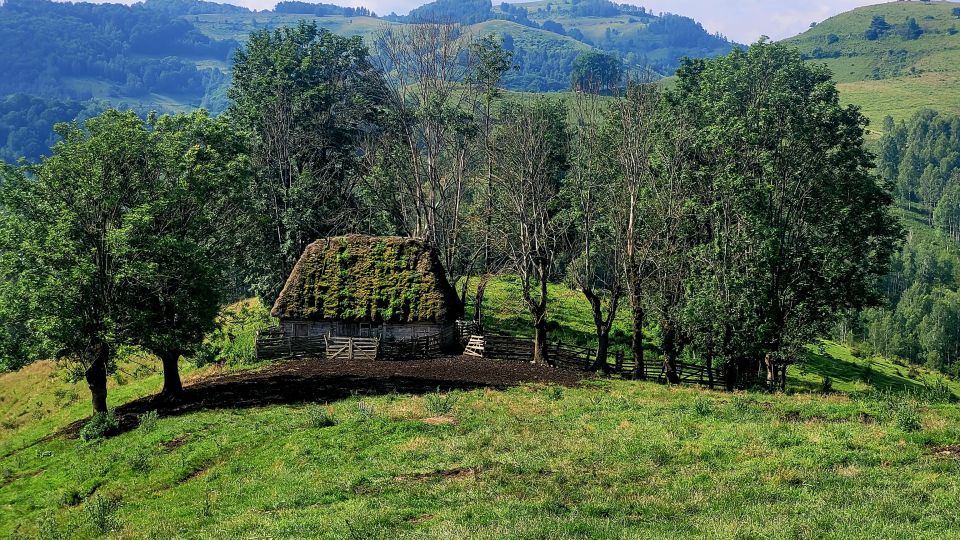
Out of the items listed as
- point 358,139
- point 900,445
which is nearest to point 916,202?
point 358,139

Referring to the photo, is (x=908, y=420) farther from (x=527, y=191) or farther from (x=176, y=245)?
(x=176, y=245)

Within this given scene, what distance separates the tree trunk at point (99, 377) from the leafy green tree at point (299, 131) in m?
17.3

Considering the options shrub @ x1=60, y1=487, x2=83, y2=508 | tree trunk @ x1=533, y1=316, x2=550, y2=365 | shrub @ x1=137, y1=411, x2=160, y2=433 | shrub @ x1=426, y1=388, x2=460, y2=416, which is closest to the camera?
shrub @ x1=60, y1=487, x2=83, y2=508

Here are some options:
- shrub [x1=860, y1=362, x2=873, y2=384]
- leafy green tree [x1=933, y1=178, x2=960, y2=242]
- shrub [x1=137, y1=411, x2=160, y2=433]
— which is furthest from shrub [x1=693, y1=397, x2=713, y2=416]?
leafy green tree [x1=933, y1=178, x2=960, y2=242]

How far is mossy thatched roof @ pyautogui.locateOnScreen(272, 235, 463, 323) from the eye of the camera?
1596 inches

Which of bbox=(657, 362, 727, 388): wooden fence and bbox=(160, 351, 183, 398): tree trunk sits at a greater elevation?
bbox=(160, 351, 183, 398): tree trunk

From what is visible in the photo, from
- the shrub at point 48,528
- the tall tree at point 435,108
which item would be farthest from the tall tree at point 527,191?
the shrub at point 48,528

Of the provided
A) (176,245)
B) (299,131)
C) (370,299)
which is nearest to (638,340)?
(370,299)

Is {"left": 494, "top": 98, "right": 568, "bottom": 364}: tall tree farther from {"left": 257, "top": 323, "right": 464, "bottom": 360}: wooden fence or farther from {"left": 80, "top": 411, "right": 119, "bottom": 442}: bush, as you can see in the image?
{"left": 80, "top": 411, "right": 119, "bottom": 442}: bush

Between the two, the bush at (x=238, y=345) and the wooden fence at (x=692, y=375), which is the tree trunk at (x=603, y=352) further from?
the bush at (x=238, y=345)

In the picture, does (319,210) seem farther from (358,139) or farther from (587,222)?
(587,222)

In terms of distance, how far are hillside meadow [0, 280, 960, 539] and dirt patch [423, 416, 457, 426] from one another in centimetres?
10

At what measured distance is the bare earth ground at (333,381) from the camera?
28219 millimetres

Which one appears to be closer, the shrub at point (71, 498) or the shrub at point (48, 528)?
the shrub at point (48, 528)
